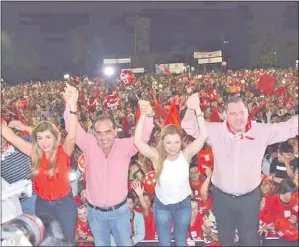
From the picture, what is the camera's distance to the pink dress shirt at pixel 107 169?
109 inches

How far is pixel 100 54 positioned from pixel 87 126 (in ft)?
1.90

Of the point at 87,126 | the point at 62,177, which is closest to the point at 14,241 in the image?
the point at 62,177

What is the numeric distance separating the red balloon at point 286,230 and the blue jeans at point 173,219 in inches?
29.0

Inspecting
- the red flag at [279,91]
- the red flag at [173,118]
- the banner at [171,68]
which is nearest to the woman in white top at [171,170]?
the red flag at [173,118]

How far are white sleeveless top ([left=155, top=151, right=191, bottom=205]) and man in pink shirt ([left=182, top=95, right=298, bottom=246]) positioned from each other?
0.19 m

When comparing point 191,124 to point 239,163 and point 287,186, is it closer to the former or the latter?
point 239,163

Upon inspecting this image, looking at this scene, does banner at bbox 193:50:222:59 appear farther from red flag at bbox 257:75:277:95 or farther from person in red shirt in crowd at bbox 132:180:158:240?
person in red shirt in crowd at bbox 132:180:158:240

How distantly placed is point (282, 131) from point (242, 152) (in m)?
0.25

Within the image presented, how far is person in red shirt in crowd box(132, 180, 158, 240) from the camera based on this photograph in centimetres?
314

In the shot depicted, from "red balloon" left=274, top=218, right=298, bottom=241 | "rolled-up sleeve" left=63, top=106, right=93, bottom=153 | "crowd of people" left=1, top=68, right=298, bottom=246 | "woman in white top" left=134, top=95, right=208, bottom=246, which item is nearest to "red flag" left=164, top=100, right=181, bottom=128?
"crowd of people" left=1, top=68, right=298, bottom=246

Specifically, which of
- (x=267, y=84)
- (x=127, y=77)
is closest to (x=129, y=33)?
(x=127, y=77)

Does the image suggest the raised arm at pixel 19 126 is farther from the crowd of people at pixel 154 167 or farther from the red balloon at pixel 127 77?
the red balloon at pixel 127 77

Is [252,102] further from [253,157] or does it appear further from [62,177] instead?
[62,177]

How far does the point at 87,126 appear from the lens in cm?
353
